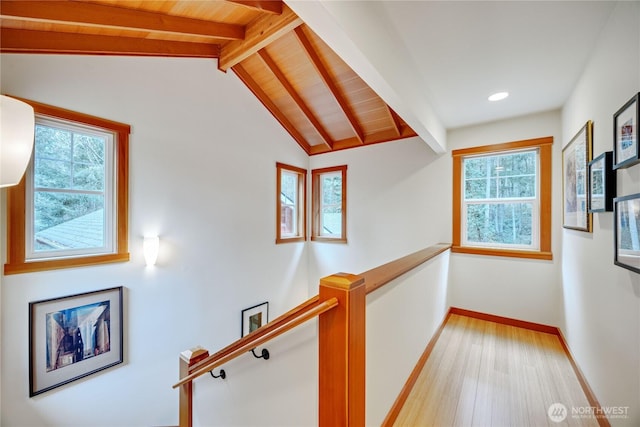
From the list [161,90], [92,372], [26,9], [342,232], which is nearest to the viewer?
[26,9]

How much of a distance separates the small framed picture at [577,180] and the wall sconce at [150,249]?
12.1 ft

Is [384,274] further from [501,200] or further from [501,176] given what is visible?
[501,176]

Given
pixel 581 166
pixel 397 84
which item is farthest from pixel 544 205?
pixel 397 84

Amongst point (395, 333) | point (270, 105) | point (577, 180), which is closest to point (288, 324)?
point (395, 333)

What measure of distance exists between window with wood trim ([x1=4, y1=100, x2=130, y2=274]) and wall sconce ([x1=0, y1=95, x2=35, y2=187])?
3.33 feet

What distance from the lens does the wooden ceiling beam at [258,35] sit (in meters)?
2.31

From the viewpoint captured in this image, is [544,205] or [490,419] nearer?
[490,419]

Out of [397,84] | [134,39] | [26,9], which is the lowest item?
[397,84]

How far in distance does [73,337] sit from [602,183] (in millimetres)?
4051

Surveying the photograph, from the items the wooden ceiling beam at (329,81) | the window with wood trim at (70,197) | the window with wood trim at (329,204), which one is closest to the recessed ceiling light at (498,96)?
the wooden ceiling beam at (329,81)

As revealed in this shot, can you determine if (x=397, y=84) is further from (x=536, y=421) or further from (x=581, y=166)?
(x=536, y=421)

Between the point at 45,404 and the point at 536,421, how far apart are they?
11.7ft

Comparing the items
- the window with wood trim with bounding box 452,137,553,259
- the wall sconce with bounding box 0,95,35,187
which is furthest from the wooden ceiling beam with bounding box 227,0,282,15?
the window with wood trim with bounding box 452,137,553,259

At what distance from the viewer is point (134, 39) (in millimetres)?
2402
